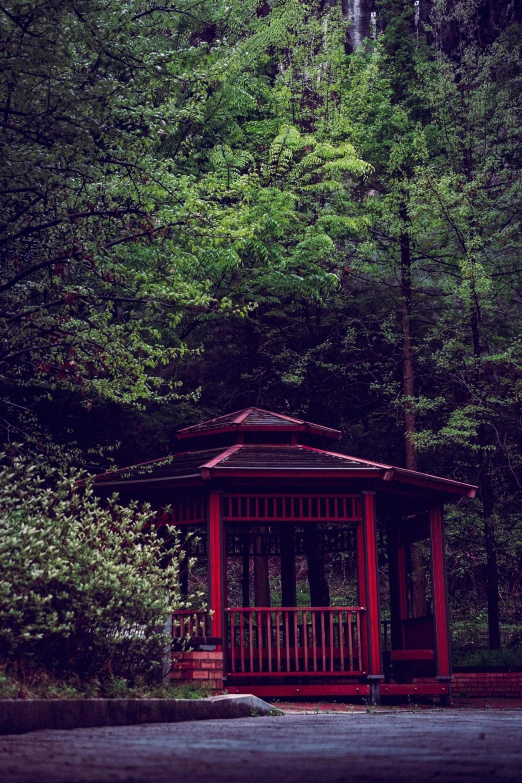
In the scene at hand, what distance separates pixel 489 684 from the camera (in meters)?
16.5

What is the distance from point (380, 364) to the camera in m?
21.1

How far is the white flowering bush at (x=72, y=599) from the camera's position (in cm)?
690

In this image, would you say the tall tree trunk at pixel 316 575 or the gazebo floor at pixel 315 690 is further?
the tall tree trunk at pixel 316 575

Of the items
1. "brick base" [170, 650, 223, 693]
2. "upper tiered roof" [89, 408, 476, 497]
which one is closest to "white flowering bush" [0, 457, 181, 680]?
"brick base" [170, 650, 223, 693]

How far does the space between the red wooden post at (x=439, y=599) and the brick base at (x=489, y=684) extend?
2.94 metres

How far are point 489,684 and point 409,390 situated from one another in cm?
663

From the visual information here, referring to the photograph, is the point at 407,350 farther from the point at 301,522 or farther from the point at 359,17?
the point at 359,17

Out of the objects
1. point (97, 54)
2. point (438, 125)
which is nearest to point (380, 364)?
point (438, 125)

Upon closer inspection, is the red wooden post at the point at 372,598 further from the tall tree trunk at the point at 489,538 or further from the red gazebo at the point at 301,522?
the tall tree trunk at the point at 489,538

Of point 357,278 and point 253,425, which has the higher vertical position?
point 357,278

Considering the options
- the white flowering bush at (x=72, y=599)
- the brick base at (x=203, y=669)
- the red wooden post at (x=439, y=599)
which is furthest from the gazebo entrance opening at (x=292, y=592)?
the white flowering bush at (x=72, y=599)

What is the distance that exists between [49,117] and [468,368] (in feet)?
40.6

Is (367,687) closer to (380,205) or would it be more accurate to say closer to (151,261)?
(151,261)

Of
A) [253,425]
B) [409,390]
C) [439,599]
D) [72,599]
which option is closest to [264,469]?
[253,425]
